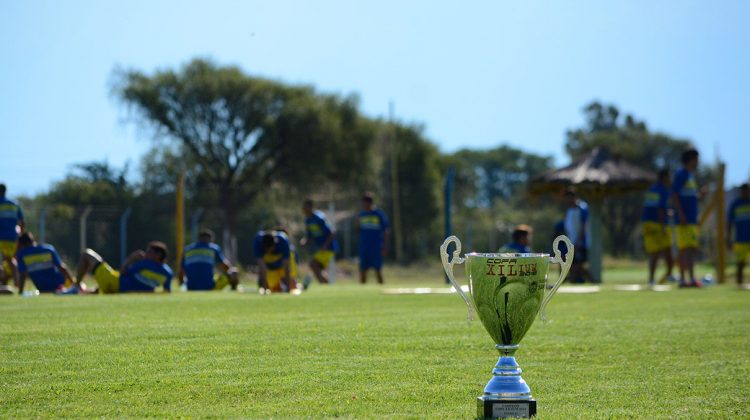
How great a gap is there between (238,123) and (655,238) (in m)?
29.7

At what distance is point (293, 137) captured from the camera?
46156mm

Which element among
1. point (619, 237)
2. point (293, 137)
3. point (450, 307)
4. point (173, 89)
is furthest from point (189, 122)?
point (450, 307)

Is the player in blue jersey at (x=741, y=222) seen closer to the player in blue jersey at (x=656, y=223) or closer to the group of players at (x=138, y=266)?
the player in blue jersey at (x=656, y=223)

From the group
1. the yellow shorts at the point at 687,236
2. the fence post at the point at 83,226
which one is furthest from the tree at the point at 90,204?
the yellow shorts at the point at 687,236

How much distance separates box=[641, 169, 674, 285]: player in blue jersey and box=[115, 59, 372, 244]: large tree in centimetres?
2743

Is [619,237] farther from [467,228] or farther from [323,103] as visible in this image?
[467,228]

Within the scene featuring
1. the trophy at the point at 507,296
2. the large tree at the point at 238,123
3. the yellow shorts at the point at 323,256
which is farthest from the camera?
the large tree at the point at 238,123

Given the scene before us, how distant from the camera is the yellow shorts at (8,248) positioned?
674 inches

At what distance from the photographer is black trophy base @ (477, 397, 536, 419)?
4.93 meters

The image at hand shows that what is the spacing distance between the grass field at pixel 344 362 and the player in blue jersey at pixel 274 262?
479 cm

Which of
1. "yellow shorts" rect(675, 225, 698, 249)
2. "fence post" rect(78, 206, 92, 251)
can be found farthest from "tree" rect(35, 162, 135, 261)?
"yellow shorts" rect(675, 225, 698, 249)

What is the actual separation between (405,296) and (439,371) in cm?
853

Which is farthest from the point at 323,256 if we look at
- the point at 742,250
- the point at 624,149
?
the point at 624,149

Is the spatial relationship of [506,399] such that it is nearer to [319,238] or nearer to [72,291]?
[72,291]
